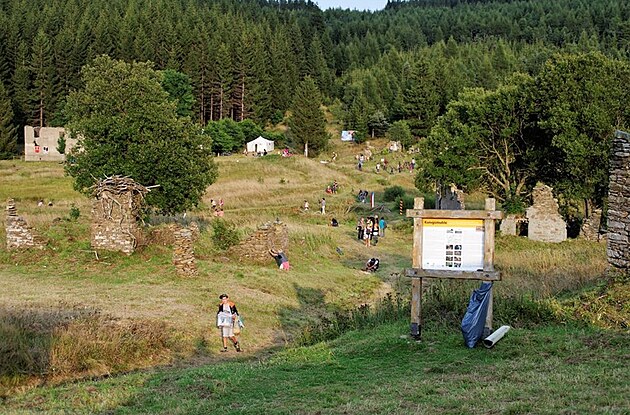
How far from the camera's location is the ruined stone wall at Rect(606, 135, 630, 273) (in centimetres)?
1323

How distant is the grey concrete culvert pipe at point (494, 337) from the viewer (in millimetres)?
10172

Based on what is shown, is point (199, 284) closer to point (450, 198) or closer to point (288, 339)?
point (288, 339)

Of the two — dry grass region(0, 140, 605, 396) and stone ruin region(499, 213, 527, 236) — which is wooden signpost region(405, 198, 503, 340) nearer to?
dry grass region(0, 140, 605, 396)

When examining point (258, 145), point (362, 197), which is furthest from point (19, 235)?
point (258, 145)

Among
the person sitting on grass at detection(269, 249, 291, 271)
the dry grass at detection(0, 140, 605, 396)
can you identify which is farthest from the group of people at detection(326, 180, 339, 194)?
the person sitting on grass at detection(269, 249, 291, 271)

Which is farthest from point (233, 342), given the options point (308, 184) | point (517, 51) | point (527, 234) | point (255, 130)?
point (517, 51)

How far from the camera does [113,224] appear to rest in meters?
22.8

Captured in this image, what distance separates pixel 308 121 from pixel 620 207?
61962 mm

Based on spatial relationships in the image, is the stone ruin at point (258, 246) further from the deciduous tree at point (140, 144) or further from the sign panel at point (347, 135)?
the sign panel at point (347, 135)

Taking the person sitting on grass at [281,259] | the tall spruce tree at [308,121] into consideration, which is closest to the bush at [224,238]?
the person sitting on grass at [281,259]

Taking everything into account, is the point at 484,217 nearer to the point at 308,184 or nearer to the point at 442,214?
the point at 442,214

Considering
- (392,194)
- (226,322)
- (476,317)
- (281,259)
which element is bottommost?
(226,322)

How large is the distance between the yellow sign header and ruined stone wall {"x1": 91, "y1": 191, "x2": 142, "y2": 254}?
14.4 meters

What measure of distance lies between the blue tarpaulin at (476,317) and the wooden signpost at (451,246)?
0.17 meters
